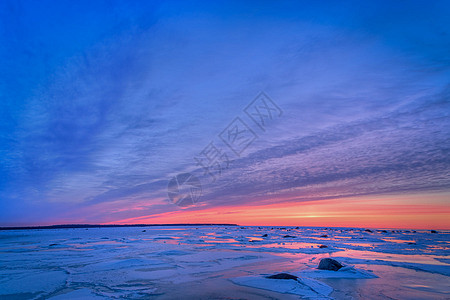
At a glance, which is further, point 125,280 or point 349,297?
point 125,280

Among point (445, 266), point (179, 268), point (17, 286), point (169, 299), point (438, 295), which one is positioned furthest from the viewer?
point (445, 266)

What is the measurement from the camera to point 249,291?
8.02 meters

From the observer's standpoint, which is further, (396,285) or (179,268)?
(179,268)

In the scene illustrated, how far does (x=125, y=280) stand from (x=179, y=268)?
3.21 metres

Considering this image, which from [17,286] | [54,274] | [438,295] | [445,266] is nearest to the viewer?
[438,295]

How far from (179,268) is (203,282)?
3.47 m

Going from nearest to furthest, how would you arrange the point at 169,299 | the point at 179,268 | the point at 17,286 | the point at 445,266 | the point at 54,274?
the point at 169,299 < the point at 17,286 < the point at 54,274 < the point at 179,268 < the point at 445,266

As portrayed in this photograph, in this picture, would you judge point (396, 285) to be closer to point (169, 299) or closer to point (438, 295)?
point (438, 295)

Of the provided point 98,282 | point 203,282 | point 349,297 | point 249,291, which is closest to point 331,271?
point 349,297

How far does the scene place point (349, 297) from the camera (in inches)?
298

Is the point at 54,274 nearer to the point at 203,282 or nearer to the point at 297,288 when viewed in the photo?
the point at 203,282

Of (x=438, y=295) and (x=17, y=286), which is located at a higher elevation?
(x=17, y=286)

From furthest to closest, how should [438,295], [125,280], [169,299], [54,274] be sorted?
[54,274] → [125,280] → [438,295] → [169,299]

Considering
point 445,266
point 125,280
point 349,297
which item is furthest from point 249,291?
point 445,266
